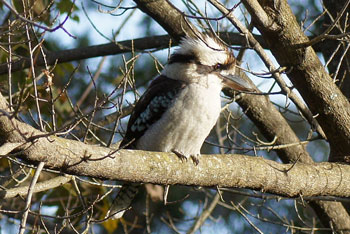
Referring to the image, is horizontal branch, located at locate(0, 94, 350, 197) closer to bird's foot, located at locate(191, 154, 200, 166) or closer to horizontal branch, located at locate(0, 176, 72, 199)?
bird's foot, located at locate(191, 154, 200, 166)

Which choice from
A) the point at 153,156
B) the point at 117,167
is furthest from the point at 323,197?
the point at 117,167

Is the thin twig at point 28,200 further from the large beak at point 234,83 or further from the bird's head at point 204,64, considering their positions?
the large beak at point 234,83

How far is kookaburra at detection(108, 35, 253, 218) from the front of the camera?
4.19m

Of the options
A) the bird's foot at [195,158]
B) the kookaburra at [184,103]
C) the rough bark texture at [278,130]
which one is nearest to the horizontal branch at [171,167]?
the bird's foot at [195,158]

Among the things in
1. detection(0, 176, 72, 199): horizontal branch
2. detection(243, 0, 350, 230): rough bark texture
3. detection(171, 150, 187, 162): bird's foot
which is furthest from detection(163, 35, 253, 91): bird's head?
detection(0, 176, 72, 199): horizontal branch

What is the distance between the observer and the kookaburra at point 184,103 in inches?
165

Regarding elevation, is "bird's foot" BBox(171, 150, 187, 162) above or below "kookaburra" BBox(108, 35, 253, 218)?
below

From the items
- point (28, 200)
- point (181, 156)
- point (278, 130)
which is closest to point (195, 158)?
point (181, 156)

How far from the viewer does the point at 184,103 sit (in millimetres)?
4211

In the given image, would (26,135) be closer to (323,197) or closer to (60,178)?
(60,178)

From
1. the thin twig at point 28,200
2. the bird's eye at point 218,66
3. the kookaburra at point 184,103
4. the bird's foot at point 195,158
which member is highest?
the bird's eye at point 218,66

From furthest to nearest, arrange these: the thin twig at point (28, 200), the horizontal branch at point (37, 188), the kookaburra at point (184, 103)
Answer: the kookaburra at point (184, 103), the horizontal branch at point (37, 188), the thin twig at point (28, 200)

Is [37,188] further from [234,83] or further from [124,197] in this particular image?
[234,83]

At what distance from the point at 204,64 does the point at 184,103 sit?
1.38 feet
